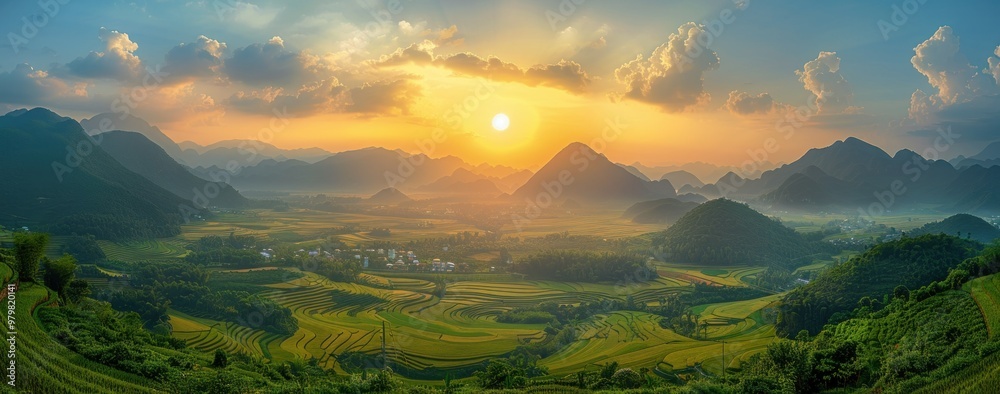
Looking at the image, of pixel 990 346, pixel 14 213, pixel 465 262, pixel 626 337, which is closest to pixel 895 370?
pixel 990 346

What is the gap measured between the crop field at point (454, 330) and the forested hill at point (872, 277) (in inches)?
112

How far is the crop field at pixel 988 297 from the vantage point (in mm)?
16797

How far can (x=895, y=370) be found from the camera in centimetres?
1530

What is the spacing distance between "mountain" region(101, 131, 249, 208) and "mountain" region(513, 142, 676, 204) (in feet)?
307

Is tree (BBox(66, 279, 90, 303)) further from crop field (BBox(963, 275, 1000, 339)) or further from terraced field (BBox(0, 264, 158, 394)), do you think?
crop field (BBox(963, 275, 1000, 339))

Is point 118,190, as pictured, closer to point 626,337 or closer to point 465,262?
point 465,262

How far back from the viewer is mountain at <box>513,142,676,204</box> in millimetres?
178125

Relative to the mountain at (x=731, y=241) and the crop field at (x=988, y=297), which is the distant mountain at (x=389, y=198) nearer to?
the mountain at (x=731, y=241)

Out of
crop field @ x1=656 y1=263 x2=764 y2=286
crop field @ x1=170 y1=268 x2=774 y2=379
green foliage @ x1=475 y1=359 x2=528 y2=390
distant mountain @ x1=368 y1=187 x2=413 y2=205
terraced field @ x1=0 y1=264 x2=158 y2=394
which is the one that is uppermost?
distant mountain @ x1=368 y1=187 x2=413 y2=205

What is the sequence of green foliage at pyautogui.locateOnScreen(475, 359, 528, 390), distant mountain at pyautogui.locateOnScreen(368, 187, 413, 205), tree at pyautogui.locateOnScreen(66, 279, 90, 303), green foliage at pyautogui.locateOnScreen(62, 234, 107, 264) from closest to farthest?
green foliage at pyautogui.locateOnScreen(475, 359, 528, 390) → tree at pyautogui.locateOnScreen(66, 279, 90, 303) → green foliage at pyautogui.locateOnScreen(62, 234, 107, 264) → distant mountain at pyautogui.locateOnScreen(368, 187, 413, 205)

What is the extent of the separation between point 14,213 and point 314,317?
204 feet

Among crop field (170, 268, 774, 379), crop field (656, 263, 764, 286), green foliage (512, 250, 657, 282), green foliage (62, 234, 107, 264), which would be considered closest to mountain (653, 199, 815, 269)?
crop field (656, 263, 764, 286)

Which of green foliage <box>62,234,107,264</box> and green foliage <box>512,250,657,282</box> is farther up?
green foliage <box>62,234,107,264</box>

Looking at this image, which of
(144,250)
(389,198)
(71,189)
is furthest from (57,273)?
(389,198)
